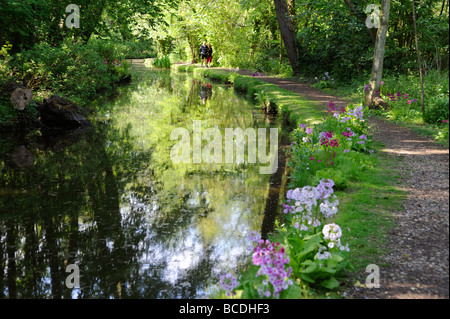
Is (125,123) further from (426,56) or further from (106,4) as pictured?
(426,56)

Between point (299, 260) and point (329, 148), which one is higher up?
point (329, 148)

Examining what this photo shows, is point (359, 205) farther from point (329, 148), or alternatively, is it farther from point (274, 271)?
point (274, 271)

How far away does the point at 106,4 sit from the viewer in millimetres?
14102

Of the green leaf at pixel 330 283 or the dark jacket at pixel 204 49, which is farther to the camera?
the dark jacket at pixel 204 49

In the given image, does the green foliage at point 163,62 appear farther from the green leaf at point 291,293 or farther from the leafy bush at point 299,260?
the green leaf at point 291,293

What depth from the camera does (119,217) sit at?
Result: 541cm

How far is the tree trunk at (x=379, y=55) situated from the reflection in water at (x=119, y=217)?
15.2 feet

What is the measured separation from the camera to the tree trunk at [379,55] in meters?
9.11

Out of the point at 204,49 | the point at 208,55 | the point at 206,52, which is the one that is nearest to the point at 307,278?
the point at 204,49

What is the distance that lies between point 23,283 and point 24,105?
23.7ft

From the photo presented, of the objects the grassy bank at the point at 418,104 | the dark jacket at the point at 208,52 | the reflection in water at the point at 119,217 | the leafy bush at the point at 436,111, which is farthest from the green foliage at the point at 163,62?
the leafy bush at the point at 436,111

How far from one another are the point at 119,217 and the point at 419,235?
3.73 m

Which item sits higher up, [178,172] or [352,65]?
[352,65]
